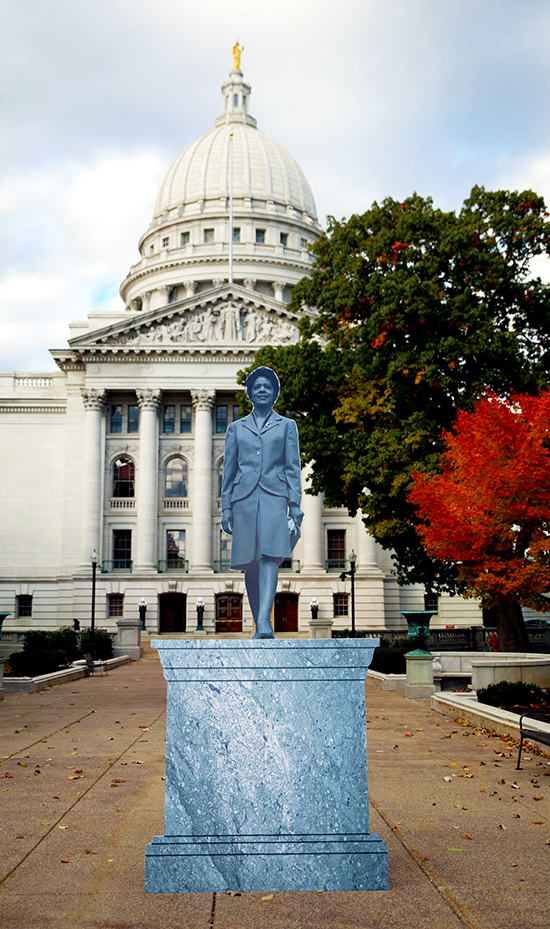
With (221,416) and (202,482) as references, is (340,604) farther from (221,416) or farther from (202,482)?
(221,416)

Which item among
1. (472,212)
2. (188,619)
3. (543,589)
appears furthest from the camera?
(188,619)

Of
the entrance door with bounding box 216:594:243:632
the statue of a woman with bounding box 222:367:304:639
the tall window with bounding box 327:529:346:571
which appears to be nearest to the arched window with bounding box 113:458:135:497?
the entrance door with bounding box 216:594:243:632

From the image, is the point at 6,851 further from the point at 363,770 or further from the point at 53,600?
the point at 53,600

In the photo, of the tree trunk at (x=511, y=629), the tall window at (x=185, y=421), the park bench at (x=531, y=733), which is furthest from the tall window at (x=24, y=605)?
the park bench at (x=531, y=733)

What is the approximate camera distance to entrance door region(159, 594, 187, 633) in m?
59.1

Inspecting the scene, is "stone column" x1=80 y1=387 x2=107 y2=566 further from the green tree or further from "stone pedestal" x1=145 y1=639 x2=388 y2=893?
"stone pedestal" x1=145 y1=639 x2=388 y2=893

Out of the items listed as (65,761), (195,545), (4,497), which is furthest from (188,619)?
(65,761)

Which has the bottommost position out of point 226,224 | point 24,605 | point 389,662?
point 389,662

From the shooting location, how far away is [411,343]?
28.5m

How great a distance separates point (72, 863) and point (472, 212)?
1044 inches

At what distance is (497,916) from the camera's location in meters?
5.91

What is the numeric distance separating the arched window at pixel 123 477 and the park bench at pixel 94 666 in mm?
29968

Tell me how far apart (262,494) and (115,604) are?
5241 cm

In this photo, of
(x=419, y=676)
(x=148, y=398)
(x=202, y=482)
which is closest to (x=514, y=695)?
(x=419, y=676)
